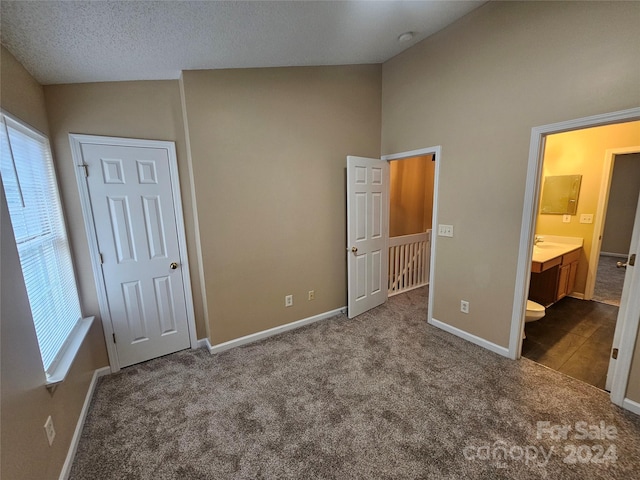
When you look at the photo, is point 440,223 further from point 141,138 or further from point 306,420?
point 141,138

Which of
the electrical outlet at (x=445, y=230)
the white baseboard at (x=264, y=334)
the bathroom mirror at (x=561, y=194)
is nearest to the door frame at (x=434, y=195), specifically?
the electrical outlet at (x=445, y=230)

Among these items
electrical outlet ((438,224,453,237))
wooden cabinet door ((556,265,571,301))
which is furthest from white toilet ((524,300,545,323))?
wooden cabinet door ((556,265,571,301))

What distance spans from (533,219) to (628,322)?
87 cm

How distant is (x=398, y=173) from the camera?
4445mm

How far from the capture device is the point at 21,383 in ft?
3.82

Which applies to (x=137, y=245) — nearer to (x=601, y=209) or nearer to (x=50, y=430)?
(x=50, y=430)

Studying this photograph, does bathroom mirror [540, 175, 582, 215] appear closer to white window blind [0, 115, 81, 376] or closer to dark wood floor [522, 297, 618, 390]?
dark wood floor [522, 297, 618, 390]

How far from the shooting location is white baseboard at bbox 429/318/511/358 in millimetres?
2396

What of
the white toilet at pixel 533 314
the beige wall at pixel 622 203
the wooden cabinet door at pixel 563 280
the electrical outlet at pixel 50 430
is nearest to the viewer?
the electrical outlet at pixel 50 430

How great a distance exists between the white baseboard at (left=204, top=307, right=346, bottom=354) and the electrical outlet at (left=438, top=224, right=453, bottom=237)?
150 cm

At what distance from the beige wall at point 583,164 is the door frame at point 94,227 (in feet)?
14.4

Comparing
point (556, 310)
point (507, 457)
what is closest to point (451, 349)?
point (507, 457)

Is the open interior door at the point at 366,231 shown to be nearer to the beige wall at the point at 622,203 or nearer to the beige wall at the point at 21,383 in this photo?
the beige wall at the point at 21,383

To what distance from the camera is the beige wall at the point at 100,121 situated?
197cm
